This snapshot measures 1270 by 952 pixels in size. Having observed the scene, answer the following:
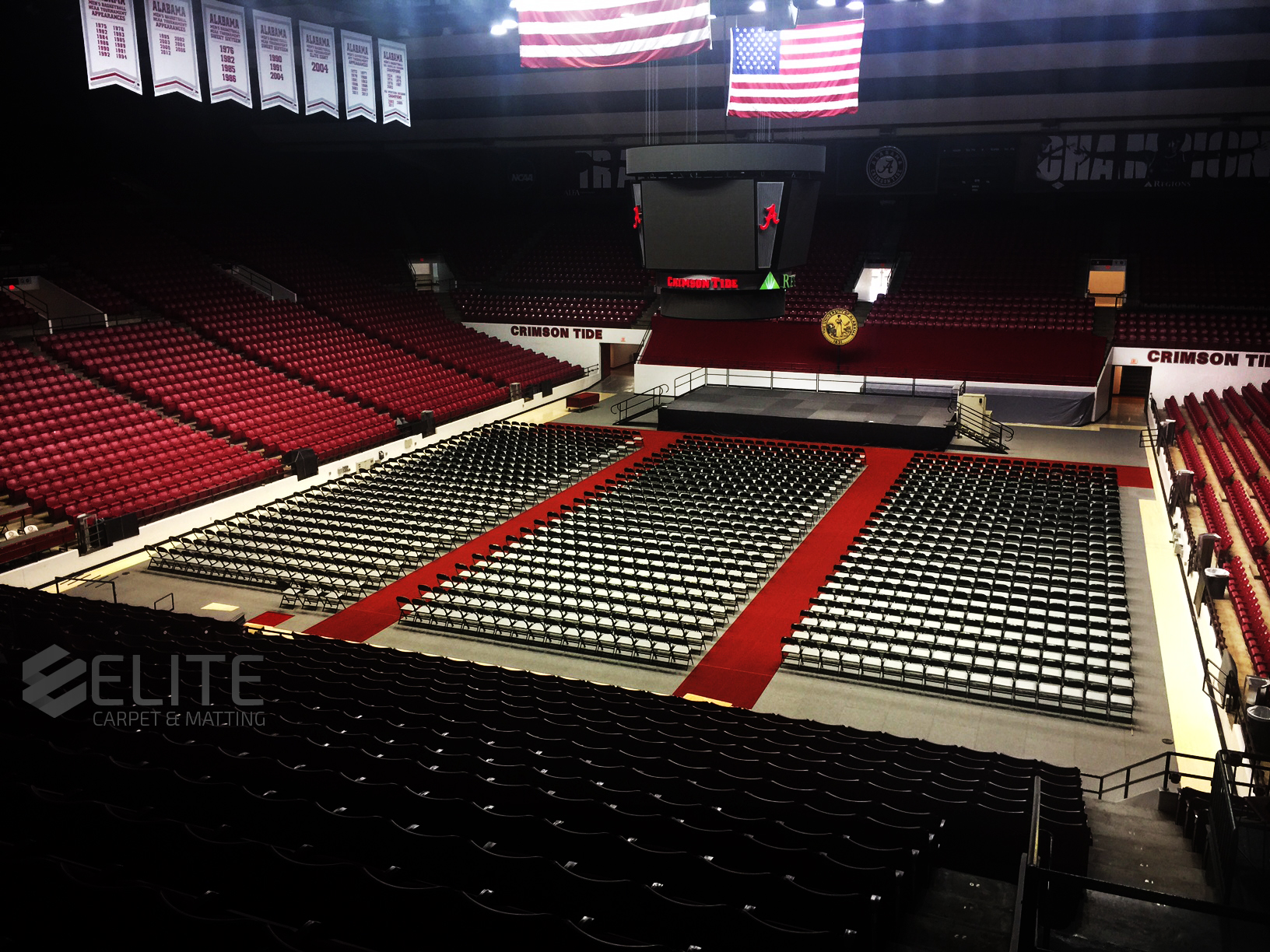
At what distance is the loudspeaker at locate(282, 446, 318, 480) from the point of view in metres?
22.6

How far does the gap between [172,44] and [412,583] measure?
11438mm

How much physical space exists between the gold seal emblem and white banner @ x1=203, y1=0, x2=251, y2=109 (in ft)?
63.0

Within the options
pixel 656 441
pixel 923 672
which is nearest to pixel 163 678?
pixel 923 672

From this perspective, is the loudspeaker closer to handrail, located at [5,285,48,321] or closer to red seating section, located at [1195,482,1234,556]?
handrail, located at [5,285,48,321]

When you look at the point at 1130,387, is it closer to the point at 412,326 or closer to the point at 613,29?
the point at 412,326

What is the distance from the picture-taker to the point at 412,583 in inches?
657

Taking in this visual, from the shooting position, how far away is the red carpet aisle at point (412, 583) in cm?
1470

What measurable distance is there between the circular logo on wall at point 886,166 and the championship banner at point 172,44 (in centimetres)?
2655

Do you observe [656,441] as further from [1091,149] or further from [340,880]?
[340,880]

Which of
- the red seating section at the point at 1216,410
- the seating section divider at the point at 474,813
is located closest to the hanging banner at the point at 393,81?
the seating section divider at the point at 474,813

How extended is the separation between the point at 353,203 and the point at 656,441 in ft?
75.1

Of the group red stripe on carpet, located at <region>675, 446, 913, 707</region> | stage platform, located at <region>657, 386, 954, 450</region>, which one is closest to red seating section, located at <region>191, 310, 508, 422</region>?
stage platform, located at <region>657, 386, 954, 450</region>

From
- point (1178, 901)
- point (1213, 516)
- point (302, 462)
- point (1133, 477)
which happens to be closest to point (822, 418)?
point (1133, 477)

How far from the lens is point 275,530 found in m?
18.5
